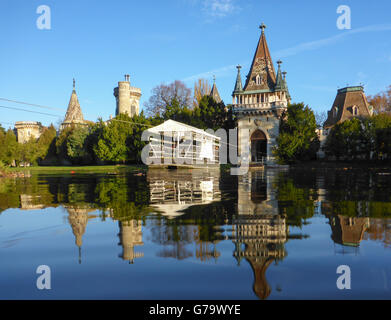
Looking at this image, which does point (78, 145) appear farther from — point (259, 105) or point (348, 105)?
point (348, 105)

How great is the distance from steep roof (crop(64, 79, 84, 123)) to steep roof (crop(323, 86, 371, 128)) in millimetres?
53605

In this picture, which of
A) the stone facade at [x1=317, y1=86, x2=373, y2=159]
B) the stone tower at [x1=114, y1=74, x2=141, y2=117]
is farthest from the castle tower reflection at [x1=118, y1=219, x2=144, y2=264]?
the stone tower at [x1=114, y1=74, x2=141, y2=117]

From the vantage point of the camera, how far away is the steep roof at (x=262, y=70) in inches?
1679

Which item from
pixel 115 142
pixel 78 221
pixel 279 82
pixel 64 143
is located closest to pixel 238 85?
pixel 279 82

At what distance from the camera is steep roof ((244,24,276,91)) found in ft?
140

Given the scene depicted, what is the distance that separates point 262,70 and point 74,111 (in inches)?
1737

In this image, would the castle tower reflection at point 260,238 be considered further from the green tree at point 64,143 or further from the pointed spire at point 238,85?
the green tree at point 64,143

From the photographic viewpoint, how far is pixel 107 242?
14.1ft

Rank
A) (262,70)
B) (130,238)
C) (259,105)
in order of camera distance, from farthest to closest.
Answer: (262,70)
(259,105)
(130,238)

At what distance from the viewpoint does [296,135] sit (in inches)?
1553

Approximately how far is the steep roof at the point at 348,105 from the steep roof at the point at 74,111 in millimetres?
53605

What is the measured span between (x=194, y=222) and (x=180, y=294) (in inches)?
108

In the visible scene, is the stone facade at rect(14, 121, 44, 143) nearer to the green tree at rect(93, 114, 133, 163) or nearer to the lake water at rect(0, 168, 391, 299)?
the green tree at rect(93, 114, 133, 163)
